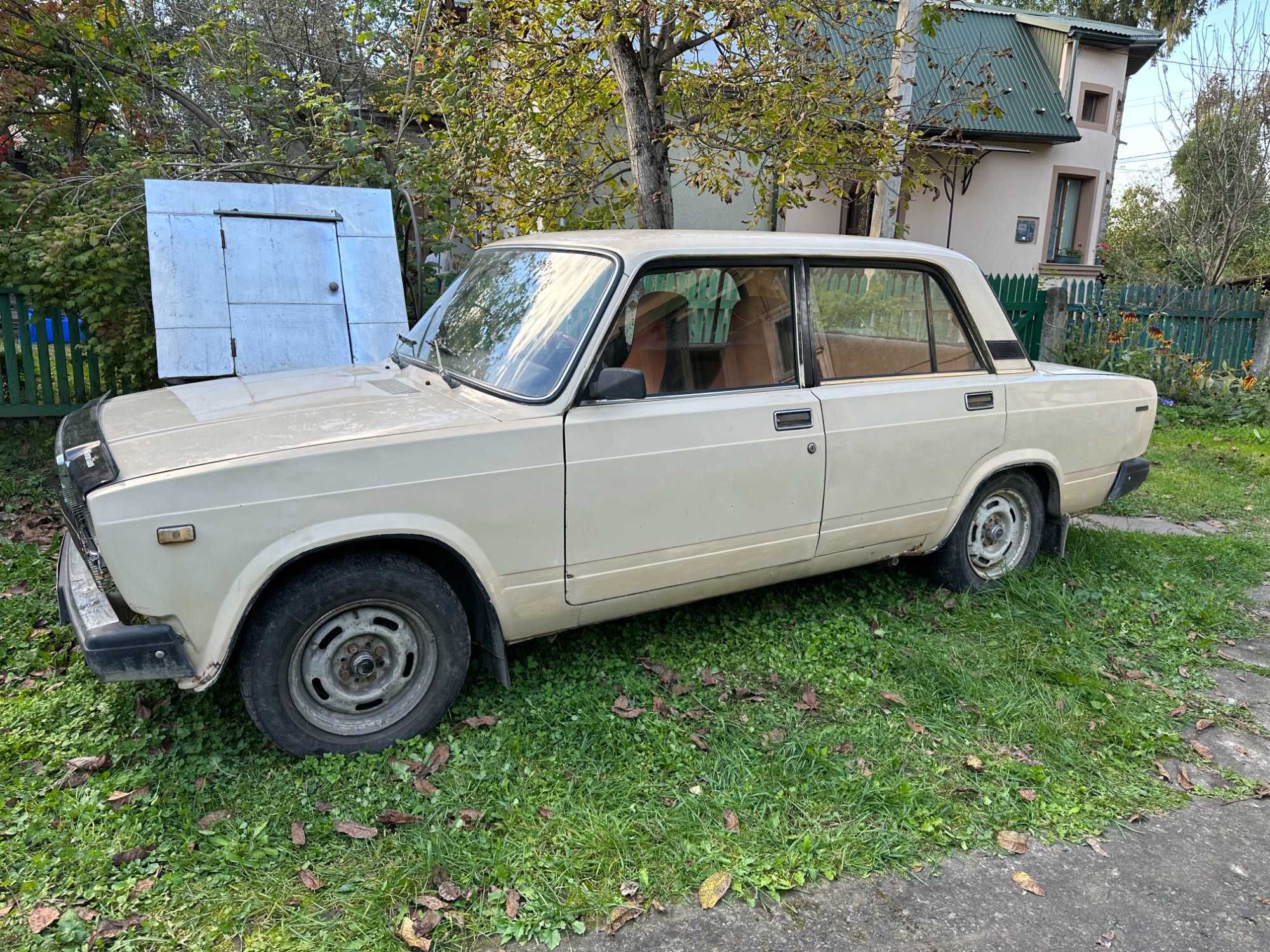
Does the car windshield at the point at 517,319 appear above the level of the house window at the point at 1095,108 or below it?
below

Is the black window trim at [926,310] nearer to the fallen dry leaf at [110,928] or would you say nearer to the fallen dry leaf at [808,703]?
the fallen dry leaf at [808,703]

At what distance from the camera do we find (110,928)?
2.52 metres

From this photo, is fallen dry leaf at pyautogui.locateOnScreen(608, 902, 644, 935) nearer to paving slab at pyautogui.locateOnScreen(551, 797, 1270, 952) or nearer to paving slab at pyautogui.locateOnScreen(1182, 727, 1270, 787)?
paving slab at pyautogui.locateOnScreen(551, 797, 1270, 952)

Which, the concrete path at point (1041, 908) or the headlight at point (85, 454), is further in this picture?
the headlight at point (85, 454)

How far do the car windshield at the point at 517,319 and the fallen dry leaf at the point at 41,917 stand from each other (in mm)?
2208

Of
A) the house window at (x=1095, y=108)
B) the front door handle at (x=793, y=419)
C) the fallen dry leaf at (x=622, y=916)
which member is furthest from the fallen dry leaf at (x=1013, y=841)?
the house window at (x=1095, y=108)

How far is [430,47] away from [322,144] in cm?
146

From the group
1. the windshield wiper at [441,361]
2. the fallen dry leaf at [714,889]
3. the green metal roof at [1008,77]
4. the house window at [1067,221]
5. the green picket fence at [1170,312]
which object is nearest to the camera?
the fallen dry leaf at [714,889]

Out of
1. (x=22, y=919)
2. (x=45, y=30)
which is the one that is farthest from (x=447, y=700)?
(x=45, y=30)

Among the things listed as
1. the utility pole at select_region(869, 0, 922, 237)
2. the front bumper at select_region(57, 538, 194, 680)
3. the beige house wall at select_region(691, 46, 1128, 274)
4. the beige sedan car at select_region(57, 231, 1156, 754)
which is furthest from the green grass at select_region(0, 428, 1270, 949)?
the beige house wall at select_region(691, 46, 1128, 274)

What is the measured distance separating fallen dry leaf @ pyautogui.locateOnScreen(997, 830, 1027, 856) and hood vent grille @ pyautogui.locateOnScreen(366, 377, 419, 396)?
2.82 metres

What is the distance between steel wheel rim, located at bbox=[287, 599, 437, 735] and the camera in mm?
3205

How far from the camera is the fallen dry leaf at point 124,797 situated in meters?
3.04

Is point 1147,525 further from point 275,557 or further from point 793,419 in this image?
point 275,557
